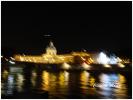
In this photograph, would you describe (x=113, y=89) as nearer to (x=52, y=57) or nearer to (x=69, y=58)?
(x=69, y=58)

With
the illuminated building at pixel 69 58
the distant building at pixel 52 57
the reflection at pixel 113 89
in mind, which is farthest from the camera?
the distant building at pixel 52 57

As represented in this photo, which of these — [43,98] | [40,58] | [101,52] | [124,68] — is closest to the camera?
[43,98]

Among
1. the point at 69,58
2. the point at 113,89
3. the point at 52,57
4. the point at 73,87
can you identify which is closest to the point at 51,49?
the point at 52,57

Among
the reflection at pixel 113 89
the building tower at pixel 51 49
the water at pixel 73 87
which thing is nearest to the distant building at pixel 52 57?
the building tower at pixel 51 49

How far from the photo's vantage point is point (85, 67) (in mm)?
59312

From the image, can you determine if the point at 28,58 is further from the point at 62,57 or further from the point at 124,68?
the point at 124,68

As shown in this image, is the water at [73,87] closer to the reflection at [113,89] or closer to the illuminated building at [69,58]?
the reflection at [113,89]

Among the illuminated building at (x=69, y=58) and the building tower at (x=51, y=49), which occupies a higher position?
the building tower at (x=51, y=49)

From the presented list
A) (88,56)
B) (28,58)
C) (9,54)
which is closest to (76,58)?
(88,56)

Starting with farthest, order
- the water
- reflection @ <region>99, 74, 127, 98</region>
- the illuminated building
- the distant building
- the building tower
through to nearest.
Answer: the building tower < the distant building < the illuminated building < reflection @ <region>99, 74, 127, 98</region> < the water

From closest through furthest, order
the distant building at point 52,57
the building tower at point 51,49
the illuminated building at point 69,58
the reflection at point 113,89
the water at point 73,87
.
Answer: the water at point 73,87 → the reflection at point 113,89 → the illuminated building at point 69,58 → the distant building at point 52,57 → the building tower at point 51,49

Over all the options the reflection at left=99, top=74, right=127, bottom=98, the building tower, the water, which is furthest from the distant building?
the reflection at left=99, top=74, right=127, bottom=98

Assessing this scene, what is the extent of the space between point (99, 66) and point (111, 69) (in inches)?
66.6

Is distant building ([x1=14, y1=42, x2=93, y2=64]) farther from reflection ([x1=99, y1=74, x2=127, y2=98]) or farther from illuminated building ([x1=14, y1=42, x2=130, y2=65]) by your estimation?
reflection ([x1=99, y1=74, x2=127, y2=98])
